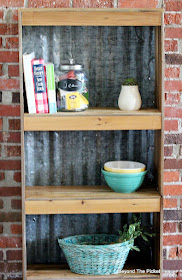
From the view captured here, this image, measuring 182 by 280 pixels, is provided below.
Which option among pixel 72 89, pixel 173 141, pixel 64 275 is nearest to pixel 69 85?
pixel 72 89

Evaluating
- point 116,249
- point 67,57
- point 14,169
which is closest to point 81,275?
point 116,249

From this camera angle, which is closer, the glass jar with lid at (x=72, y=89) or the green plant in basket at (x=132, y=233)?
the glass jar with lid at (x=72, y=89)

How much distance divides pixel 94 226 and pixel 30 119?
74 centimetres

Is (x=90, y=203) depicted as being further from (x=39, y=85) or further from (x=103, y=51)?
(x=103, y=51)

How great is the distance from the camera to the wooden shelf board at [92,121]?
2.18 m

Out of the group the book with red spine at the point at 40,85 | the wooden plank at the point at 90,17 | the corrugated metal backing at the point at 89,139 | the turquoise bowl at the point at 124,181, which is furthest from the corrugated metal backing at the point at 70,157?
the wooden plank at the point at 90,17

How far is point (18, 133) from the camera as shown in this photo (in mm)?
2438

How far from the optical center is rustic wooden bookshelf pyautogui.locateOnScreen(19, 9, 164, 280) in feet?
7.10

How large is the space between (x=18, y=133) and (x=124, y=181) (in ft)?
1.99

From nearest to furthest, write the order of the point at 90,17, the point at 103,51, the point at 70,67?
the point at 90,17, the point at 70,67, the point at 103,51

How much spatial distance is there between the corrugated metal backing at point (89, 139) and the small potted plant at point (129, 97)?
158 millimetres

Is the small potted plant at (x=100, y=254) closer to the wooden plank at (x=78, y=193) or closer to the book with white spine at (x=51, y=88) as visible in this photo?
the wooden plank at (x=78, y=193)

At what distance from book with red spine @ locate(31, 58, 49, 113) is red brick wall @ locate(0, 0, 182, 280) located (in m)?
0.26

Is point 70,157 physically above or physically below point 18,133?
below
